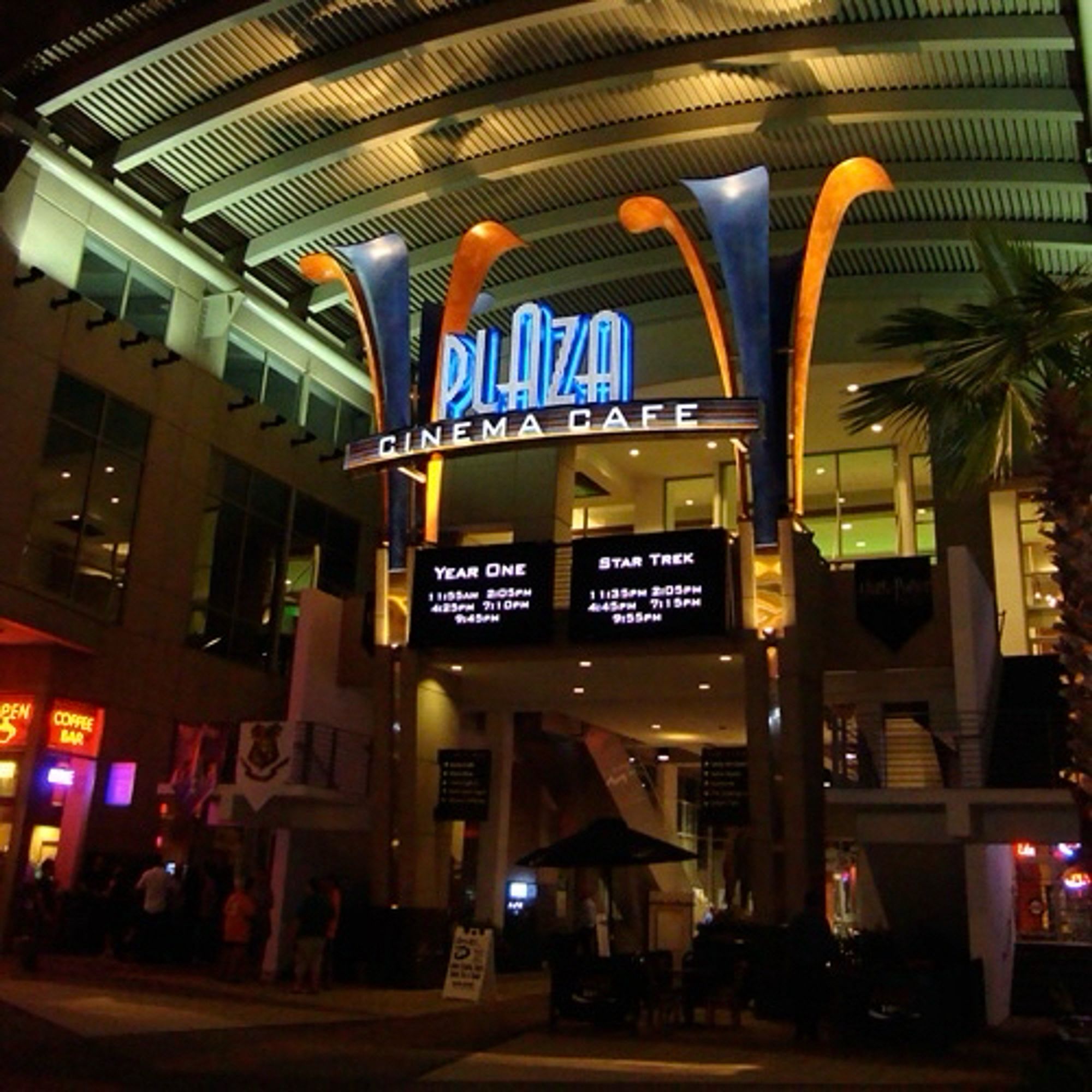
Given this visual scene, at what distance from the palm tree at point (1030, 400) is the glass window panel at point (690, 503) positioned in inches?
710

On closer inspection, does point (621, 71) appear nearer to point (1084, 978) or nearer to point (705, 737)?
point (705, 737)

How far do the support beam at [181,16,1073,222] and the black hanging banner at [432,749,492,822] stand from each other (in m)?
11.9

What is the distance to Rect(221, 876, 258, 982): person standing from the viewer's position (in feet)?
59.4

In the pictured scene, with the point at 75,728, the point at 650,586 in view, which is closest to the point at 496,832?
the point at 650,586

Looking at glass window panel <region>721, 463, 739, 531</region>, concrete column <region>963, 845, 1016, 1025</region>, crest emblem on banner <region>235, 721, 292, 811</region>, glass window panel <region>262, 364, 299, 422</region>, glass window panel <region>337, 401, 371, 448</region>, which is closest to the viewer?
concrete column <region>963, 845, 1016, 1025</region>

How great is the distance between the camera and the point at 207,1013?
1438 centimetres

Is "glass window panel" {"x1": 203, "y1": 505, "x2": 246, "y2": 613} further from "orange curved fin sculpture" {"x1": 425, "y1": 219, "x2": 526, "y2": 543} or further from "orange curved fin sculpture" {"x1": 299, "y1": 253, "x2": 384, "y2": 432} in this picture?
"orange curved fin sculpture" {"x1": 425, "y1": 219, "x2": 526, "y2": 543}

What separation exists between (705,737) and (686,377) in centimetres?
817

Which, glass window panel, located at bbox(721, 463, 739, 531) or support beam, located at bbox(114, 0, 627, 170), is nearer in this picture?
support beam, located at bbox(114, 0, 627, 170)

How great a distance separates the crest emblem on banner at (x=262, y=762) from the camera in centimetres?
1953

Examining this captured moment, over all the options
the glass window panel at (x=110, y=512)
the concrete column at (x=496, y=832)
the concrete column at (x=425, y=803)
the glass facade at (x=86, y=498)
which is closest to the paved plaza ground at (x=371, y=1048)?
the concrete column at (x=425, y=803)

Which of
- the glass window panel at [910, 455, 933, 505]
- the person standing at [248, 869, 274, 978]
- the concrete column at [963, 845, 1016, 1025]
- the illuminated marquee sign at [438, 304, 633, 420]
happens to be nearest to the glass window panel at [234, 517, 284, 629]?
the person standing at [248, 869, 274, 978]

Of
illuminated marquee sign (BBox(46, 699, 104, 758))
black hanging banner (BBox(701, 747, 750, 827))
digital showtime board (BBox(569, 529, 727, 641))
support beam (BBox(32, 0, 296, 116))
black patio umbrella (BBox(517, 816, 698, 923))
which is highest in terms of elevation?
support beam (BBox(32, 0, 296, 116))

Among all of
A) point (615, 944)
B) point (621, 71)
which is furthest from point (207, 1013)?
point (621, 71)
